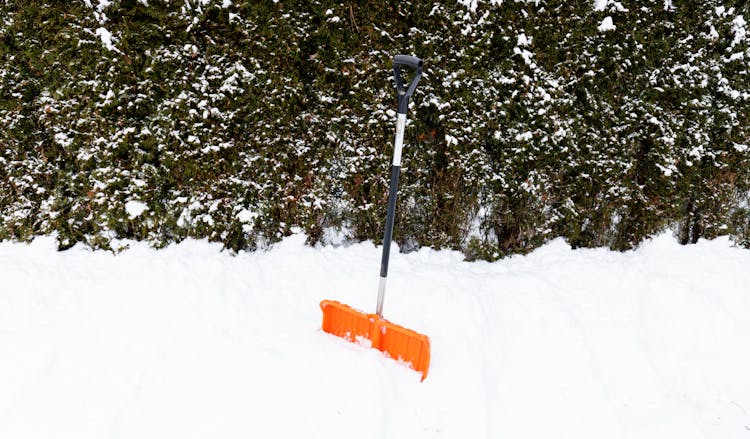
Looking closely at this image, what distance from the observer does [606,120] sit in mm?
3840

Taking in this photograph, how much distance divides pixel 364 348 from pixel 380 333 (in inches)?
5.7

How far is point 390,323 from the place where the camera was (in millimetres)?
2543

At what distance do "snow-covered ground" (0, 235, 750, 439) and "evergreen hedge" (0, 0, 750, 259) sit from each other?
1.09 ft

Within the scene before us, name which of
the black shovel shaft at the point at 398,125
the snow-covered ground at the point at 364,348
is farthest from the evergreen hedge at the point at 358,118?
the black shovel shaft at the point at 398,125

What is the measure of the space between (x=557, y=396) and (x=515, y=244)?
2.00 meters

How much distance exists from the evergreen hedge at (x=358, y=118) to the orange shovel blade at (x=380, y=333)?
1.38 m

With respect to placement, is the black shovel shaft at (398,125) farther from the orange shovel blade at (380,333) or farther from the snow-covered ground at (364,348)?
the snow-covered ground at (364,348)

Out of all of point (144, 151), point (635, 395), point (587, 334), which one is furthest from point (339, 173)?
point (635, 395)

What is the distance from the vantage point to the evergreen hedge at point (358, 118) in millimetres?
3504

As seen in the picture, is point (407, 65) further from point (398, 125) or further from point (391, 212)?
point (391, 212)

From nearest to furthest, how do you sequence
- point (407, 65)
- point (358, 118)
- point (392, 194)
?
point (407, 65), point (392, 194), point (358, 118)

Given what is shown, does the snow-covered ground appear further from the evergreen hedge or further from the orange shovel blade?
the evergreen hedge

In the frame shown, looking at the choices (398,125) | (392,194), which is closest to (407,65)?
(398,125)

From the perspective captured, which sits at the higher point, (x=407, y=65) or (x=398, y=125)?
(x=407, y=65)
